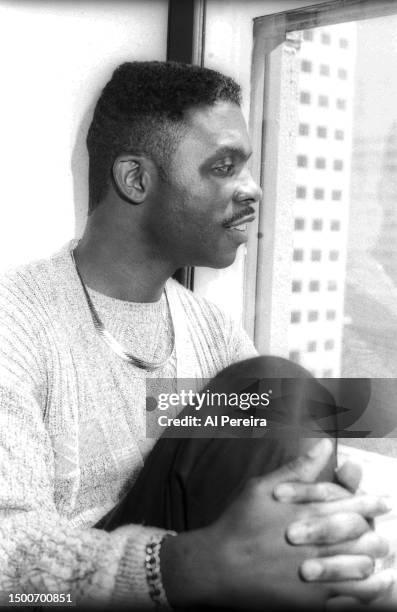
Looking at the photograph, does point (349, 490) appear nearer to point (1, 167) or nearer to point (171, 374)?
point (171, 374)

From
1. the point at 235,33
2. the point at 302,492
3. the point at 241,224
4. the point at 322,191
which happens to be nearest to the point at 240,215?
the point at 241,224

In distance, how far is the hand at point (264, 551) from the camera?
0.55 m

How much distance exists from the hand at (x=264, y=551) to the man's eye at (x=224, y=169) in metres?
0.32

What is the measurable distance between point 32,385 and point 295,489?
0.90ft

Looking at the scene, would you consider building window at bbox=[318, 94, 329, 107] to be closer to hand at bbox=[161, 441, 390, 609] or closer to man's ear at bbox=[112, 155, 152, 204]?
man's ear at bbox=[112, 155, 152, 204]

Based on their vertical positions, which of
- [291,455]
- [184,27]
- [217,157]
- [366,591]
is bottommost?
[366,591]

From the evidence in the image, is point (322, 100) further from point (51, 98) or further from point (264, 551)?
point (264, 551)

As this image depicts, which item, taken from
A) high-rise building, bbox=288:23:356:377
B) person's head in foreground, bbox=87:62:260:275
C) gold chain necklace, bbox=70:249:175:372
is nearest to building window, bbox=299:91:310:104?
high-rise building, bbox=288:23:356:377

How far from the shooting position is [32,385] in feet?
2.14

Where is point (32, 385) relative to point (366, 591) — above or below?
above

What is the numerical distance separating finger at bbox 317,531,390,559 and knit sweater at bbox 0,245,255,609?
0.16m

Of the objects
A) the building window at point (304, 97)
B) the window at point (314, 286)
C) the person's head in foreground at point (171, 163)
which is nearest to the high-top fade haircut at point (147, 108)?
the person's head in foreground at point (171, 163)

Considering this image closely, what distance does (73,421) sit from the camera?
26.9 inches

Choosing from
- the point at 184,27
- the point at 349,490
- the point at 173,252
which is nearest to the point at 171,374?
the point at 173,252
